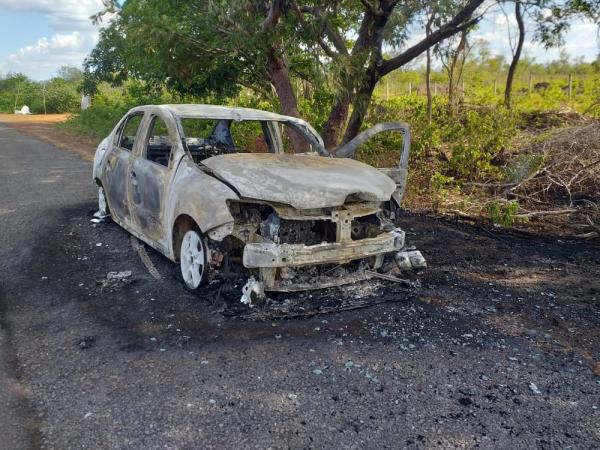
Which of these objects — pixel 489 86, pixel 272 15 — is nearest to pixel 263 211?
pixel 272 15

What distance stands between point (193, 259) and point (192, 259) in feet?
0.08

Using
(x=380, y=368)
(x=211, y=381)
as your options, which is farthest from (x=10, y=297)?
(x=380, y=368)

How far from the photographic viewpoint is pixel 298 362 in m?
3.72

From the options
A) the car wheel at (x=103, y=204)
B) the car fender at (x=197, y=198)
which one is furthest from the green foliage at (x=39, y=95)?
the car fender at (x=197, y=198)

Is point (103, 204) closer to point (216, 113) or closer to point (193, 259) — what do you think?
point (216, 113)

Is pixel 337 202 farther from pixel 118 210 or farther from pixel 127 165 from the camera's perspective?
pixel 118 210

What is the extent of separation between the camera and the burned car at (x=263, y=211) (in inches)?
171

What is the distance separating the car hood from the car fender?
0.34 ft

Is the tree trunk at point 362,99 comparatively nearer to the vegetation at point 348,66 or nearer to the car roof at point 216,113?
the vegetation at point 348,66

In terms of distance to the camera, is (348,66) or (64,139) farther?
(64,139)

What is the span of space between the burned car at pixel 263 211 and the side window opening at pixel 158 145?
38 mm

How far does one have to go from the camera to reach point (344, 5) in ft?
29.4

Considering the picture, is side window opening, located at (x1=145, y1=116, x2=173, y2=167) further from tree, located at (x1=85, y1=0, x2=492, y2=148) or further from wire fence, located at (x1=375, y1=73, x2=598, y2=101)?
wire fence, located at (x1=375, y1=73, x2=598, y2=101)

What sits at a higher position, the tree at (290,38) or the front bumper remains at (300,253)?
the tree at (290,38)
